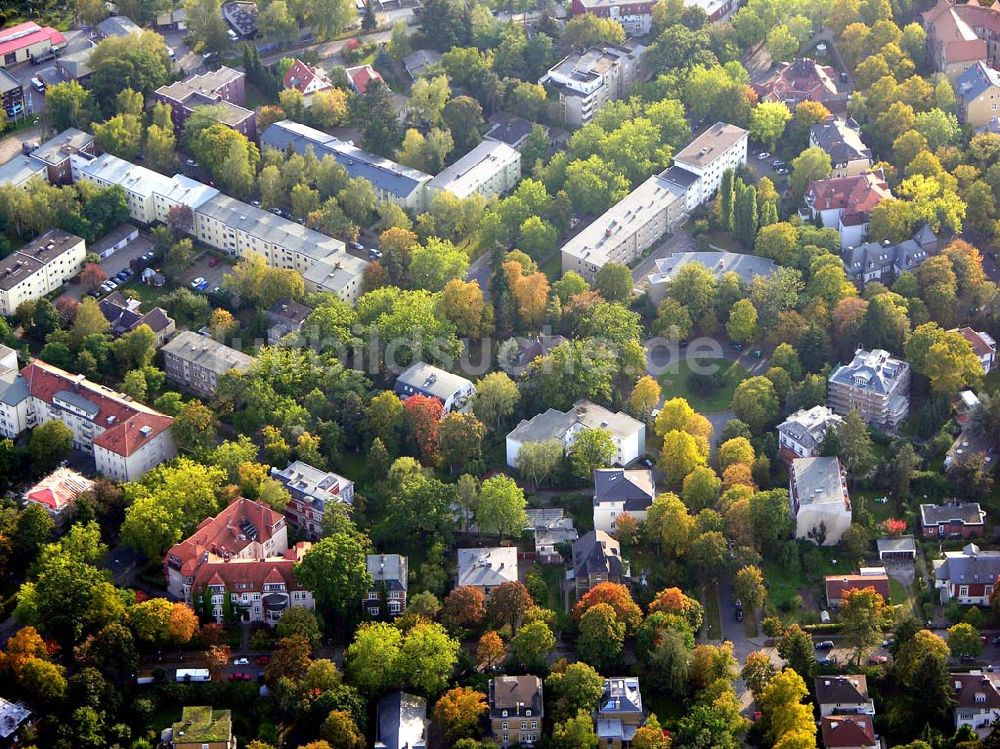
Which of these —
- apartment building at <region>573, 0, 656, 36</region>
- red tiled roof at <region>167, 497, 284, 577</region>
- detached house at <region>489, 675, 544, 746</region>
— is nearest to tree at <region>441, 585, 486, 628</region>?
detached house at <region>489, 675, 544, 746</region>

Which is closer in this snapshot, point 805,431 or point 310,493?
point 310,493

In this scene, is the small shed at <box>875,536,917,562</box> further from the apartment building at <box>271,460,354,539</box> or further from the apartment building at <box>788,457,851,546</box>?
the apartment building at <box>271,460,354,539</box>

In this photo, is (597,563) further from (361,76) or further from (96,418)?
(361,76)

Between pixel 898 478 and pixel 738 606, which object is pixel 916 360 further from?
pixel 738 606

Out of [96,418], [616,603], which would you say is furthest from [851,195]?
[96,418]

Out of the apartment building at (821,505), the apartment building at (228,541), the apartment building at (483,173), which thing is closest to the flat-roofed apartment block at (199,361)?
the apartment building at (228,541)

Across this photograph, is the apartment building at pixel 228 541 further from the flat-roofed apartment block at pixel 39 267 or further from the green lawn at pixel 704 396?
the green lawn at pixel 704 396
